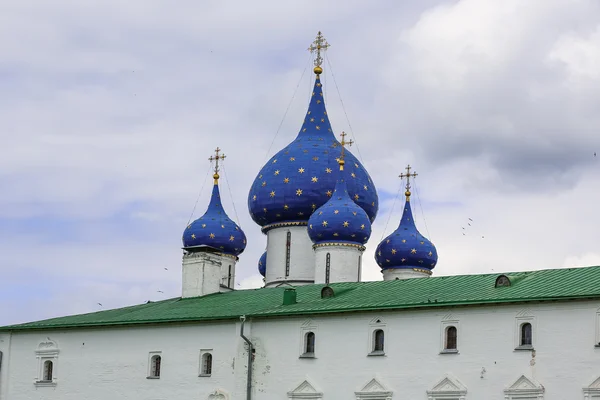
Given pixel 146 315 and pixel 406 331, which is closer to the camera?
pixel 406 331

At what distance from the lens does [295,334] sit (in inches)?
1556

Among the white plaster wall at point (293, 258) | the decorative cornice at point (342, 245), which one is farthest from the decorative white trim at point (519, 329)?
the white plaster wall at point (293, 258)

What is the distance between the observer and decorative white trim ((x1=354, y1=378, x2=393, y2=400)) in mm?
36938

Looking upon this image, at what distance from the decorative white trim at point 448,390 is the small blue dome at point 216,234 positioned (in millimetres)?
18237

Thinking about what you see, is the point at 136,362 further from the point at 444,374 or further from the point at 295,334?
the point at 444,374

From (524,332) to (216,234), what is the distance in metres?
20.4

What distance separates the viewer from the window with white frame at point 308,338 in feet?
128

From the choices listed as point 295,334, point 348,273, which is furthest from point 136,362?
point 348,273

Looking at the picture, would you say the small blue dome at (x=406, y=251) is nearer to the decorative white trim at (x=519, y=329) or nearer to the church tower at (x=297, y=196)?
the church tower at (x=297, y=196)

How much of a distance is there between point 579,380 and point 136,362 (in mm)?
15891

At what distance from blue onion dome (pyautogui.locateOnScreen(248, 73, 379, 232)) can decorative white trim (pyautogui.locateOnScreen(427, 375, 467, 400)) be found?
17256mm

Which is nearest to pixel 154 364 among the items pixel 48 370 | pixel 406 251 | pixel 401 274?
pixel 48 370

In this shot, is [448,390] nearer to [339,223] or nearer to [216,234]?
[339,223]

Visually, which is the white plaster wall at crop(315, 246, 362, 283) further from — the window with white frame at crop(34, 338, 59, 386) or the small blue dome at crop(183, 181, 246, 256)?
the window with white frame at crop(34, 338, 59, 386)
